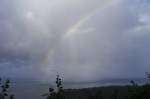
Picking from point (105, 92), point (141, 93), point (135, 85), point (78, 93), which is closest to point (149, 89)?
point (141, 93)

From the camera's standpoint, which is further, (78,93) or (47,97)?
(78,93)

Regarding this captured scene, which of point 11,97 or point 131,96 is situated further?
point 131,96

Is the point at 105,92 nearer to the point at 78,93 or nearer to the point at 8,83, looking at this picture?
the point at 78,93

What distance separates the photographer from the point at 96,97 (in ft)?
330

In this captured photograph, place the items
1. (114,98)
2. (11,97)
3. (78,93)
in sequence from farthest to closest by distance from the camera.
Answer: (78,93), (114,98), (11,97)

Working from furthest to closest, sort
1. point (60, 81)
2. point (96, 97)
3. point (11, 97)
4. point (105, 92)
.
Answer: point (105, 92) → point (96, 97) → point (60, 81) → point (11, 97)

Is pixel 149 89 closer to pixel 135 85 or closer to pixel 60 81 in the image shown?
pixel 135 85

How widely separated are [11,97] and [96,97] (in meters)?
37.3

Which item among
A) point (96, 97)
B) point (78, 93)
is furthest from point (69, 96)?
point (96, 97)

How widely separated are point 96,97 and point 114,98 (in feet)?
57.1

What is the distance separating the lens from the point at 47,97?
3014 inches

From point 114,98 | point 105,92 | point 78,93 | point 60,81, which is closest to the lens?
point 60,81

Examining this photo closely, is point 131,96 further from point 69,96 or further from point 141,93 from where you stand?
point 69,96

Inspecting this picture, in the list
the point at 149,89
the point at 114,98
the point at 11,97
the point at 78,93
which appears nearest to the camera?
the point at 11,97
